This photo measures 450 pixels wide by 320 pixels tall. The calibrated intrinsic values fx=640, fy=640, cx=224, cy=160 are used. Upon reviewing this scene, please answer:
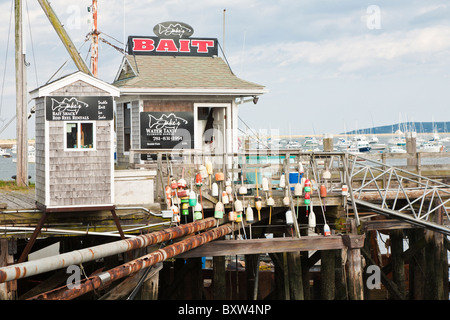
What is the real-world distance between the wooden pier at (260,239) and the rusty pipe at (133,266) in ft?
0.68

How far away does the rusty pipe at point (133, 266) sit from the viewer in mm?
11148

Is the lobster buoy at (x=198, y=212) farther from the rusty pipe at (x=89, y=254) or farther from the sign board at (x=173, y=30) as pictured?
the sign board at (x=173, y=30)

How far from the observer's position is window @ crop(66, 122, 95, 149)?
1438 centimetres

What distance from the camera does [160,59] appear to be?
23047mm

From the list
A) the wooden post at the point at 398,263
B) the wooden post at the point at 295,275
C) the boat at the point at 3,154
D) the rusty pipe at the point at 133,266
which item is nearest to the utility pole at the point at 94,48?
the wooden post at the point at 295,275

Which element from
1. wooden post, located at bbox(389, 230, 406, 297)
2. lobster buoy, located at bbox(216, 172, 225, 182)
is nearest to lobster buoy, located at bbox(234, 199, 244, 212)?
lobster buoy, located at bbox(216, 172, 225, 182)

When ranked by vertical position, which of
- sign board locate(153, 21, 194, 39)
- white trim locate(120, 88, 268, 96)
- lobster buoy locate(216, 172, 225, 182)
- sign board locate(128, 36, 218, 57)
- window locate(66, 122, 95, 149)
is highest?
sign board locate(153, 21, 194, 39)

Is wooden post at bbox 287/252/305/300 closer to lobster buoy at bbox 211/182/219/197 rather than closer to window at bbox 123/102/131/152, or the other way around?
lobster buoy at bbox 211/182/219/197

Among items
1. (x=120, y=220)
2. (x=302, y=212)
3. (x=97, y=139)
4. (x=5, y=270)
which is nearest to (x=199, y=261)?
(x=302, y=212)

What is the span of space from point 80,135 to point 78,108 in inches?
24.1

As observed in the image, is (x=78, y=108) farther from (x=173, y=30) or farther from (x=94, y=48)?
(x=94, y=48)

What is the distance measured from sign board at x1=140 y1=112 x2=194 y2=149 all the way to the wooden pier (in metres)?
0.65
